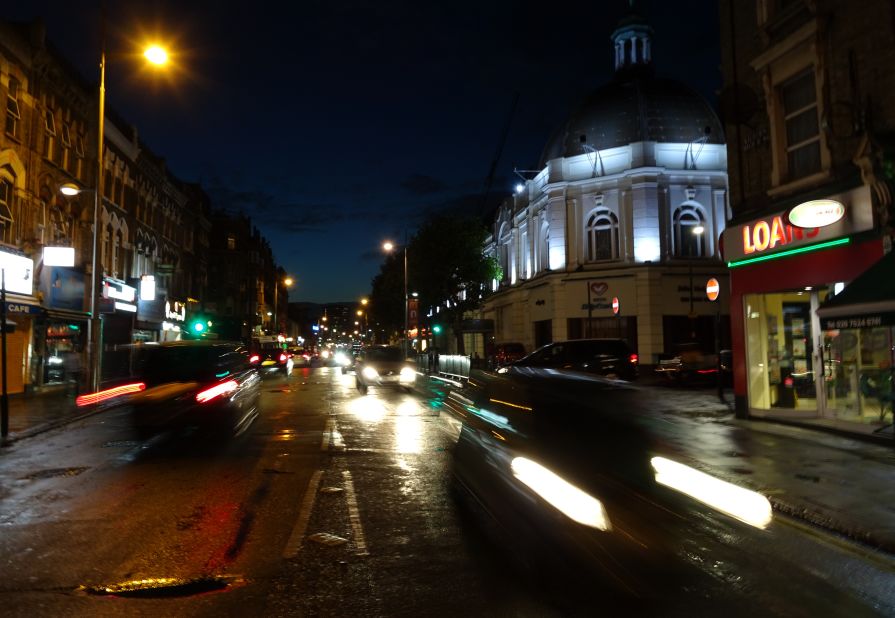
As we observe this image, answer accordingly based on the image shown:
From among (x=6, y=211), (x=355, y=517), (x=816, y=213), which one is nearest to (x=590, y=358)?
(x=816, y=213)

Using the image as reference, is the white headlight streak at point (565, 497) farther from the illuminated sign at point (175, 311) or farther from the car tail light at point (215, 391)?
the illuminated sign at point (175, 311)

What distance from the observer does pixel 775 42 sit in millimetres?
14695

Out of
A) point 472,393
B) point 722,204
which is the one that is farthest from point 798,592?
point 722,204

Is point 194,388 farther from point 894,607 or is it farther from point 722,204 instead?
point 722,204

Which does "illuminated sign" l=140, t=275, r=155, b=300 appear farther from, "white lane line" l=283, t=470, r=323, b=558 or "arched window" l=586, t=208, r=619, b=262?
"white lane line" l=283, t=470, r=323, b=558

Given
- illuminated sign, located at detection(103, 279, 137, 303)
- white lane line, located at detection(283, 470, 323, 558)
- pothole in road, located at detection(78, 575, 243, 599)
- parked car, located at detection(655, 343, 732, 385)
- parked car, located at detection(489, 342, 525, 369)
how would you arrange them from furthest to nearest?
parked car, located at detection(489, 342, 525, 369) < illuminated sign, located at detection(103, 279, 137, 303) < parked car, located at detection(655, 343, 732, 385) < white lane line, located at detection(283, 470, 323, 558) < pothole in road, located at detection(78, 575, 243, 599)

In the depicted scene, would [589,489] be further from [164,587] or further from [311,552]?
[164,587]

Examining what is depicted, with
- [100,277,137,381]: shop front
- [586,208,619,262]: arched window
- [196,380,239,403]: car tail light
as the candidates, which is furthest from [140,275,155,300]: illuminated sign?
[196,380,239,403]: car tail light

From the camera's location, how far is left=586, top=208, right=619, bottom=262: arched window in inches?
1487

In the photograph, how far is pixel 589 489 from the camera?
5738 millimetres

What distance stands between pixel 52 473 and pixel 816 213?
13.4m

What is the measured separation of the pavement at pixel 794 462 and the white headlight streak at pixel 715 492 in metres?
0.42

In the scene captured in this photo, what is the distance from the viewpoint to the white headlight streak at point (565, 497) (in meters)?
5.71

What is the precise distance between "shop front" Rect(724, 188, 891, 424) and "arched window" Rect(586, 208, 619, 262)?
22.0m
